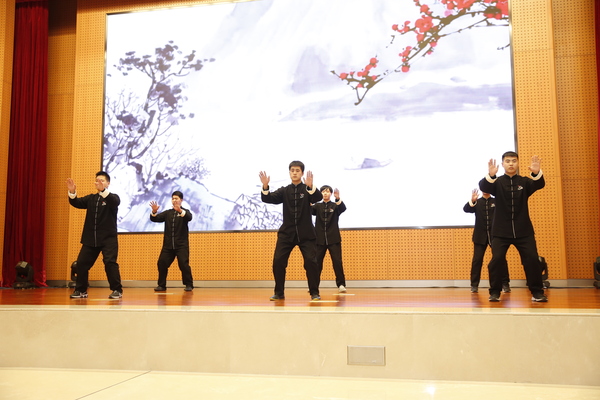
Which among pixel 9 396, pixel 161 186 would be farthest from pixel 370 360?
pixel 161 186

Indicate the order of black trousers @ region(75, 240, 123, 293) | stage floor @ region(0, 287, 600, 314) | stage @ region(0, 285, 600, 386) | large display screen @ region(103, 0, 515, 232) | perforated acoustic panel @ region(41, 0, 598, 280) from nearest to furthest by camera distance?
1. stage @ region(0, 285, 600, 386)
2. stage floor @ region(0, 287, 600, 314)
3. black trousers @ region(75, 240, 123, 293)
4. perforated acoustic panel @ region(41, 0, 598, 280)
5. large display screen @ region(103, 0, 515, 232)

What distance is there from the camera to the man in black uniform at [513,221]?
488cm

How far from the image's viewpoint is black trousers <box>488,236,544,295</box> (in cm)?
485

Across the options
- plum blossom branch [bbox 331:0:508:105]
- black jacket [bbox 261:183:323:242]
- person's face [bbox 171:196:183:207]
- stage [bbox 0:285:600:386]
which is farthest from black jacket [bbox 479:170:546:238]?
person's face [bbox 171:196:183:207]

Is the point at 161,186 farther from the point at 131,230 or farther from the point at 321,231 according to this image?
the point at 321,231

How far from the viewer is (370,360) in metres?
3.60

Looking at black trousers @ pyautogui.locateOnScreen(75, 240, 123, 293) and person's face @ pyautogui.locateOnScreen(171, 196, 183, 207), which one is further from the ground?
person's face @ pyautogui.locateOnScreen(171, 196, 183, 207)

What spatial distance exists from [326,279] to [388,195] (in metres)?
1.65

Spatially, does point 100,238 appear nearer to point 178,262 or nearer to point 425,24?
point 178,262

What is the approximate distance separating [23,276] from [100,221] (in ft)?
12.1

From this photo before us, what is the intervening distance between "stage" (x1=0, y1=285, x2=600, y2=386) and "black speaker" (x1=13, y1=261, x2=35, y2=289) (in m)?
4.92

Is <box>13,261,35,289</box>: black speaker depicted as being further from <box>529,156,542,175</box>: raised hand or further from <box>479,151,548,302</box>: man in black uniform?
<box>529,156,542,175</box>: raised hand

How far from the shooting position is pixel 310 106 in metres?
8.64

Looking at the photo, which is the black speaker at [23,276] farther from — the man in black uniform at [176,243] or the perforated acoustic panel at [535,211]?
the man in black uniform at [176,243]
